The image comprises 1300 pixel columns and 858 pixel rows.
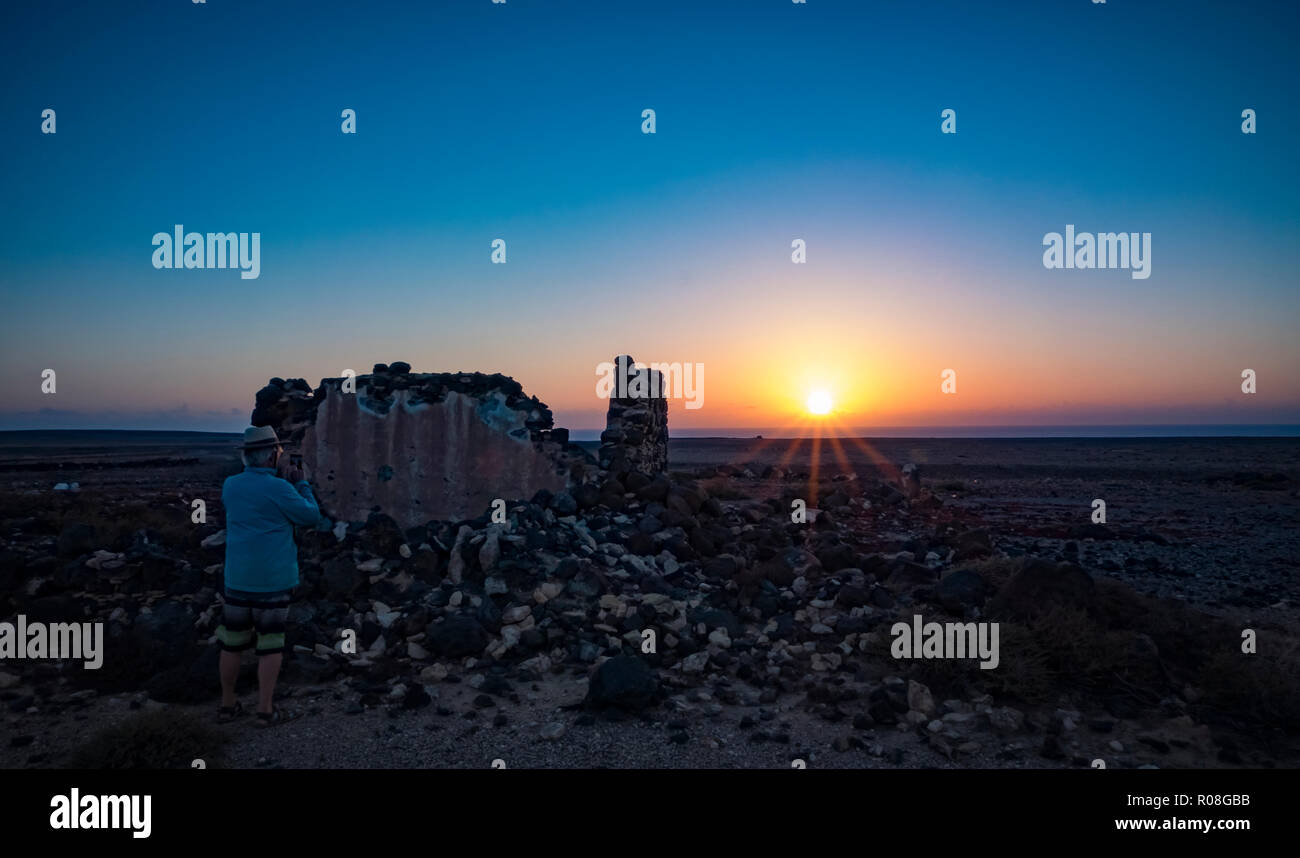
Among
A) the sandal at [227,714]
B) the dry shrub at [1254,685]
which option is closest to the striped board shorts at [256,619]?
the sandal at [227,714]

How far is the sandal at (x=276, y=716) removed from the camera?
217 inches

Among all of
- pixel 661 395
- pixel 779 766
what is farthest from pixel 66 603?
pixel 661 395

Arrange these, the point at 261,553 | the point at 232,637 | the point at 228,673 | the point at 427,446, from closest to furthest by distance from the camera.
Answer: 1. the point at 261,553
2. the point at 232,637
3. the point at 228,673
4. the point at 427,446

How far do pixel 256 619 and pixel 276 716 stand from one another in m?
0.94

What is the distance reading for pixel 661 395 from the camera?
15977 millimetres

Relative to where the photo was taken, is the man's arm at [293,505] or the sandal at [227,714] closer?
the man's arm at [293,505]

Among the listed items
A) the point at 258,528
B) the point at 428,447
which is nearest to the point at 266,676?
the point at 258,528

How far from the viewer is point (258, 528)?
17.1 feet

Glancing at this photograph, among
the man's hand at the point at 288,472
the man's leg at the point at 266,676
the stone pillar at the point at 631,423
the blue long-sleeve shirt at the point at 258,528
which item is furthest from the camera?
the stone pillar at the point at 631,423

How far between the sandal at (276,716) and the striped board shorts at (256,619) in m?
0.53

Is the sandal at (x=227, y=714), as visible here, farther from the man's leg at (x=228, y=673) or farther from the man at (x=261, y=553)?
the man at (x=261, y=553)

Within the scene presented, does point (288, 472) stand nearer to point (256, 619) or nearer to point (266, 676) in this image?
point (256, 619)
